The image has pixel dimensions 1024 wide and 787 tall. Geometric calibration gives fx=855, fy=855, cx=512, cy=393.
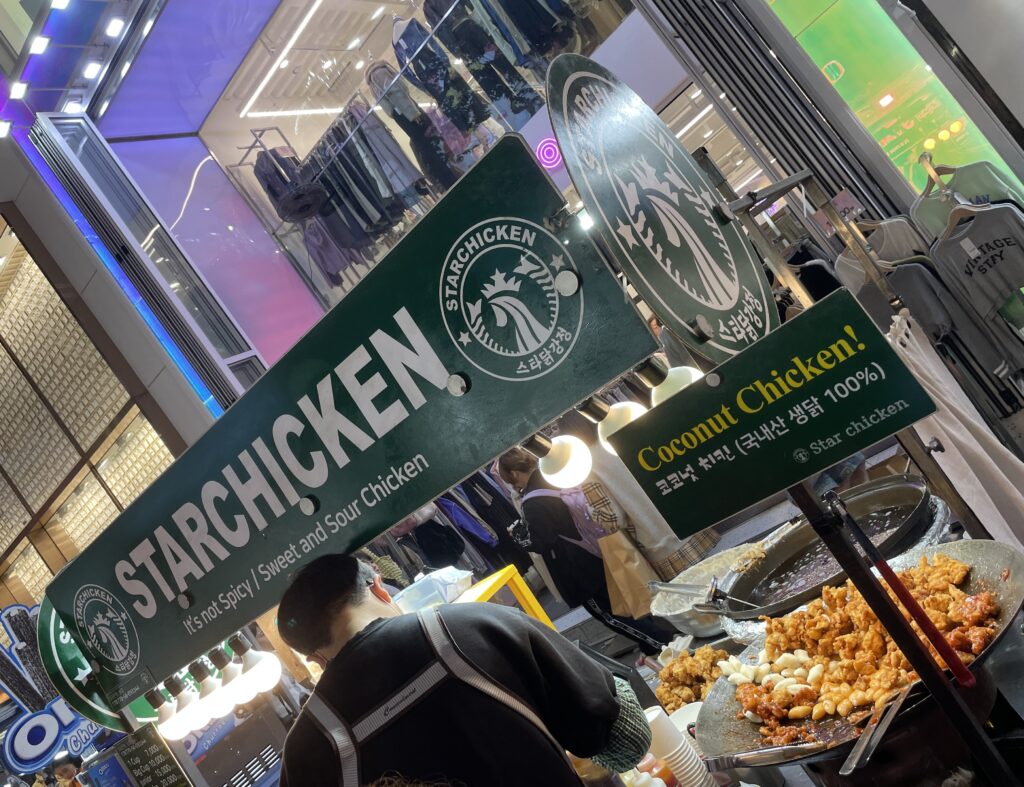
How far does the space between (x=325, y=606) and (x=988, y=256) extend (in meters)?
3.77

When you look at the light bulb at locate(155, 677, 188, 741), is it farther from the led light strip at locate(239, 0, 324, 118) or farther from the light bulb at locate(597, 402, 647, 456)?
the led light strip at locate(239, 0, 324, 118)

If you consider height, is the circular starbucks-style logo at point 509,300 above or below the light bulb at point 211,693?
above

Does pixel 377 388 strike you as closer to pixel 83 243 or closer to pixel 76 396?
pixel 83 243

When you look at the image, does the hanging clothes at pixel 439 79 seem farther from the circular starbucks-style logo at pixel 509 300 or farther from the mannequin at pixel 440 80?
the circular starbucks-style logo at pixel 509 300

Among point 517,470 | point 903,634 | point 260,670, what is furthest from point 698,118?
point 903,634

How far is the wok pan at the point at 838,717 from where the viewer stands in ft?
6.10

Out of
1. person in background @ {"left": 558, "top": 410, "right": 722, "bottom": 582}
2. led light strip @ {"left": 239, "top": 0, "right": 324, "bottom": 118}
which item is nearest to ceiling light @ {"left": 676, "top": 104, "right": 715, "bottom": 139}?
person in background @ {"left": 558, "top": 410, "right": 722, "bottom": 582}

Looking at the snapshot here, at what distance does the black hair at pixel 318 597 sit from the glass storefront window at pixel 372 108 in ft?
14.5

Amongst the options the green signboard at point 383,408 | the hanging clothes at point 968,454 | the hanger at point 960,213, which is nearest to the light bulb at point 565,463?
the green signboard at point 383,408

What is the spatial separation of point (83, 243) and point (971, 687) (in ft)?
22.9

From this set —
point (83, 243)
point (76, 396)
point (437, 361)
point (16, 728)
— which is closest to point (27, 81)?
point (83, 243)

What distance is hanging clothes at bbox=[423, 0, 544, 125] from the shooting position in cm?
589

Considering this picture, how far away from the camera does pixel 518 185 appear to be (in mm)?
1562

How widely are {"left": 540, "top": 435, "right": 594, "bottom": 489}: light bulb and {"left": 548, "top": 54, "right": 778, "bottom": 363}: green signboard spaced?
1.88 feet
